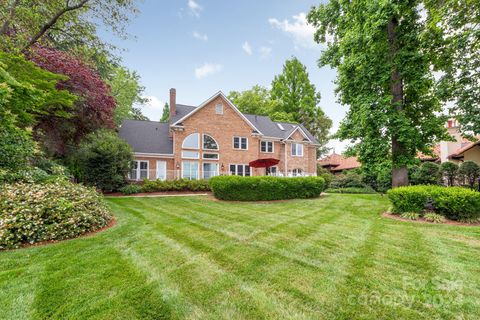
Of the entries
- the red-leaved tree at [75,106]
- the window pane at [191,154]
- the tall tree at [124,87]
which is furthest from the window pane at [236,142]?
the tall tree at [124,87]

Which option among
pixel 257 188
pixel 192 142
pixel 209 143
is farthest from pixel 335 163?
pixel 257 188

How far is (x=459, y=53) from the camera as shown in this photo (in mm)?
10031

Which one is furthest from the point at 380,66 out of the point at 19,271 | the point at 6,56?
the point at 6,56

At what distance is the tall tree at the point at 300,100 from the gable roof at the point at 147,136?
19935 millimetres

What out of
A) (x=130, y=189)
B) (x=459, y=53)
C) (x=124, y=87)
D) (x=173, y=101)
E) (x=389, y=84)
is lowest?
(x=130, y=189)

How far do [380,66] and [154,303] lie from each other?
1238 centimetres

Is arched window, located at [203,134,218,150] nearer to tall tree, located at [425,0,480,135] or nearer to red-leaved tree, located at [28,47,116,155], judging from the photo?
red-leaved tree, located at [28,47,116,155]

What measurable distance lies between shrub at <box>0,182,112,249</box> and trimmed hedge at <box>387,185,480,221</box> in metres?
10.4

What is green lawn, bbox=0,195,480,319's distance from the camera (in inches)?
101

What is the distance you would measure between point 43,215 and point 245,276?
18.0ft

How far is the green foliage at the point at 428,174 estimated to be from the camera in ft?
55.6

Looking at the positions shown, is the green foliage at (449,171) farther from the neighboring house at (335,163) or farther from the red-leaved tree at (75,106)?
the red-leaved tree at (75,106)

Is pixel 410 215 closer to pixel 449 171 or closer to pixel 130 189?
pixel 449 171

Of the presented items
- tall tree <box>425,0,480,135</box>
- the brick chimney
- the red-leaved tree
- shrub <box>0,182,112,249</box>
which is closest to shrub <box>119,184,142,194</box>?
the red-leaved tree
